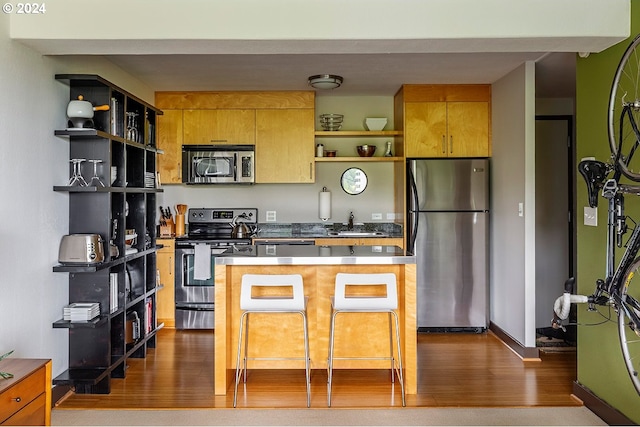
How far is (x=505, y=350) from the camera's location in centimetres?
429

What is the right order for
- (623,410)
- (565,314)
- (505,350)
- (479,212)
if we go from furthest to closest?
(479,212)
(505,350)
(623,410)
(565,314)

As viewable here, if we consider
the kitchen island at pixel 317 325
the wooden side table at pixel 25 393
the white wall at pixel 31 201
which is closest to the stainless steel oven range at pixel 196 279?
the kitchen island at pixel 317 325

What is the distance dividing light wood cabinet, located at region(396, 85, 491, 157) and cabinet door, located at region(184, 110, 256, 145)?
1.60 m

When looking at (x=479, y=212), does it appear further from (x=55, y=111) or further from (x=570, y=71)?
(x=55, y=111)

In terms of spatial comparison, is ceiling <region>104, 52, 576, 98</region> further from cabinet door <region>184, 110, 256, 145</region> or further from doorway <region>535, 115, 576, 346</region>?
doorway <region>535, 115, 576, 346</region>

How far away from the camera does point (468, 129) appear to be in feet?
16.4

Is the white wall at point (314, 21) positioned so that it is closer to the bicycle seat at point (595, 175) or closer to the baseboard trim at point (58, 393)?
the bicycle seat at point (595, 175)

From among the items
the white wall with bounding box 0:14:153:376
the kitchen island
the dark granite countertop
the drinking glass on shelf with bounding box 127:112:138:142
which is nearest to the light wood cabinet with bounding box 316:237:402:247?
the dark granite countertop

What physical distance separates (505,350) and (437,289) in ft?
2.79

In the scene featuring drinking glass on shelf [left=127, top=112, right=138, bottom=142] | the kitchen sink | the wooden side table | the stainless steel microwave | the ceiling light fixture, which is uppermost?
the ceiling light fixture

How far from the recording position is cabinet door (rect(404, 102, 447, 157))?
4992mm

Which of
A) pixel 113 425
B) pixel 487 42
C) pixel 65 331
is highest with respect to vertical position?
pixel 487 42

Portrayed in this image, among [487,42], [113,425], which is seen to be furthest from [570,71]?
[113,425]

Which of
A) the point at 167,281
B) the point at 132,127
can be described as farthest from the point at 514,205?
the point at 167,281
